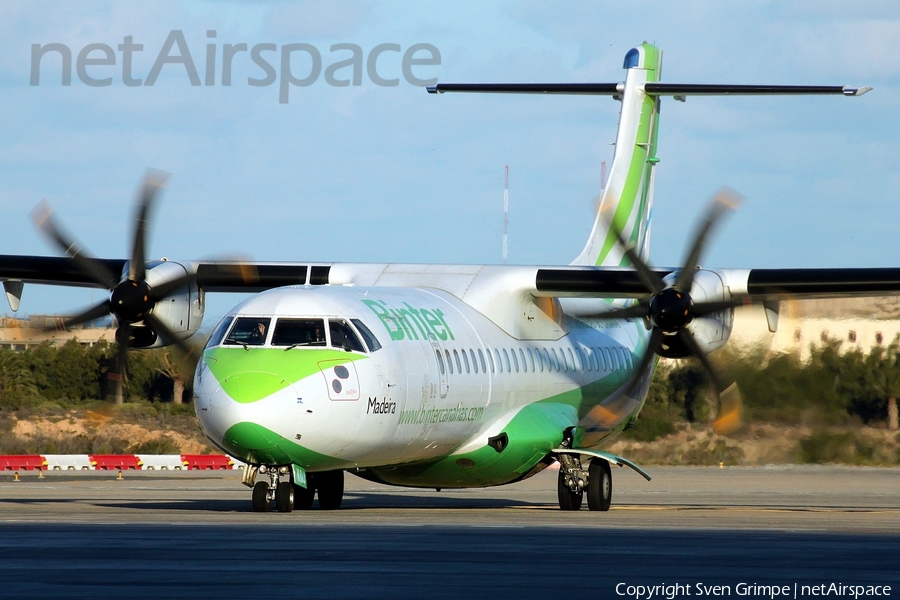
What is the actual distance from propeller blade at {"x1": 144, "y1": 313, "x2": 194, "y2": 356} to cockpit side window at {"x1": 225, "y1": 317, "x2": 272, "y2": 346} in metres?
3.67

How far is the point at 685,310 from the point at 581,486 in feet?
10.8

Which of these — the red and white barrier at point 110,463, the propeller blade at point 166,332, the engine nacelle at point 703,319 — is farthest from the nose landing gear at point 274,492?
the red and white barrier at point 110,463

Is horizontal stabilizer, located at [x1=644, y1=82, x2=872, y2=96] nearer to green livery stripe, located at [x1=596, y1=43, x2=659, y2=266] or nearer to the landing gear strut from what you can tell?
green livery stripe, located at [x1=596, y1=43, x2=659, y2=266]

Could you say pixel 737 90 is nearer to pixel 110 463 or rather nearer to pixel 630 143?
pixel 630 143

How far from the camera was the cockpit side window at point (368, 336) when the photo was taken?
16312 mm

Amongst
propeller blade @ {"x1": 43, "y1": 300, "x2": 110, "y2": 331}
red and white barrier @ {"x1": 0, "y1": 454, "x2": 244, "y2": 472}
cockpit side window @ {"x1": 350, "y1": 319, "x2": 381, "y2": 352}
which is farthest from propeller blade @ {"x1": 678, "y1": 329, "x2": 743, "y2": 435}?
red and white barrier @ {"x1": 0, "y1": 454, "x2": 244, "y2": 472}

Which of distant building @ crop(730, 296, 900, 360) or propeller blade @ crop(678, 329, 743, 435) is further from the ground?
distant building @ crop(730, 296, 900, 360)

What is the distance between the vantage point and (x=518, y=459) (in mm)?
19734

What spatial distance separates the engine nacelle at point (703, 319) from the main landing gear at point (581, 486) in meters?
2.17

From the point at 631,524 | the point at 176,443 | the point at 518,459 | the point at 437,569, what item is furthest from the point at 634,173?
the point at 176,443

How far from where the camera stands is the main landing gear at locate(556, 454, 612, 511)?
2030cm

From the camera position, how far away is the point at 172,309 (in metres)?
20.1

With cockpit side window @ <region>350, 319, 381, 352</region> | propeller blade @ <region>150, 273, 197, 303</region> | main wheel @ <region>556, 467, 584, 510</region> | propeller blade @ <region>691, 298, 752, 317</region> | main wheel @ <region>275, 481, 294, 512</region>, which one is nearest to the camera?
main wheel @ <region>275, 481, 294, 512</region>

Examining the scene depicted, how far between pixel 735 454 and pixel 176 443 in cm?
A: 1808
